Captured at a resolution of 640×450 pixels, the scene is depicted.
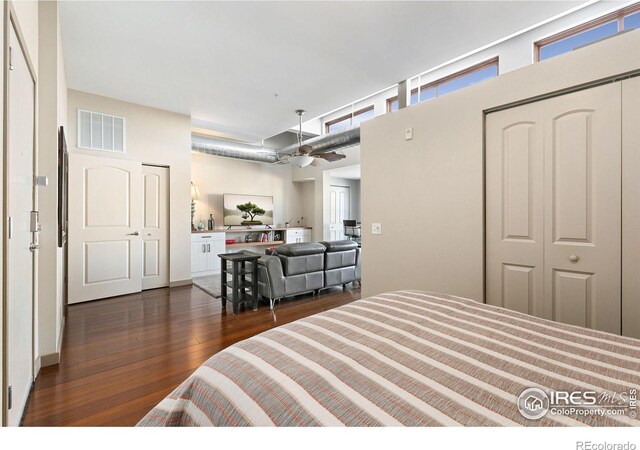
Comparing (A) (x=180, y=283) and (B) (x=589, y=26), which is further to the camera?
(A) (x=180, y=283)

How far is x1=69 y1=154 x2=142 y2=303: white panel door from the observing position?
3.79 meters

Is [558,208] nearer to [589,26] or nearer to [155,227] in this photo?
[589,26]

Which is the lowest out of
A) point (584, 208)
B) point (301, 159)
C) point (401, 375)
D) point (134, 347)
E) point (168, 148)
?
point (134, 347)

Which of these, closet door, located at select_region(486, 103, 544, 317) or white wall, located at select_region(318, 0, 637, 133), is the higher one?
white wall, located at select_region(318, 0, 637, 133)

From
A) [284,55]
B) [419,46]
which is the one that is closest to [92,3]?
[284,55]

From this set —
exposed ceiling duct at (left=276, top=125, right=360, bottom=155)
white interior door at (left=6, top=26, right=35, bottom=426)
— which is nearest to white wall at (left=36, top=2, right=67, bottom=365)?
white interior door at (left=6, top=26, right=35, bottom=426)

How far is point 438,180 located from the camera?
2607 mm

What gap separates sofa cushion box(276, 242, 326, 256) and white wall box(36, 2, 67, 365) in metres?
2.23

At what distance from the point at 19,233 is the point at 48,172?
112cm

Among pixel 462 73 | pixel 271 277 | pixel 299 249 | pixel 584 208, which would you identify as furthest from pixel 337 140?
pixel 584 208

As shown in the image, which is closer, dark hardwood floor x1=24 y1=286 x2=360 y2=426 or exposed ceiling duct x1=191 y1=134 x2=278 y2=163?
dark hardwood floor x1=24 y1=286 x2=360 y2=426

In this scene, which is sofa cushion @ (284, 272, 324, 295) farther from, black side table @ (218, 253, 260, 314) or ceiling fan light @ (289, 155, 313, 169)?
ceiling fan light @ (289, 155, 313, 169)

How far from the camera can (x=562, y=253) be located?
1988 mm

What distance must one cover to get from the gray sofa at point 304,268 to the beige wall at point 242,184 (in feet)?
11.1
